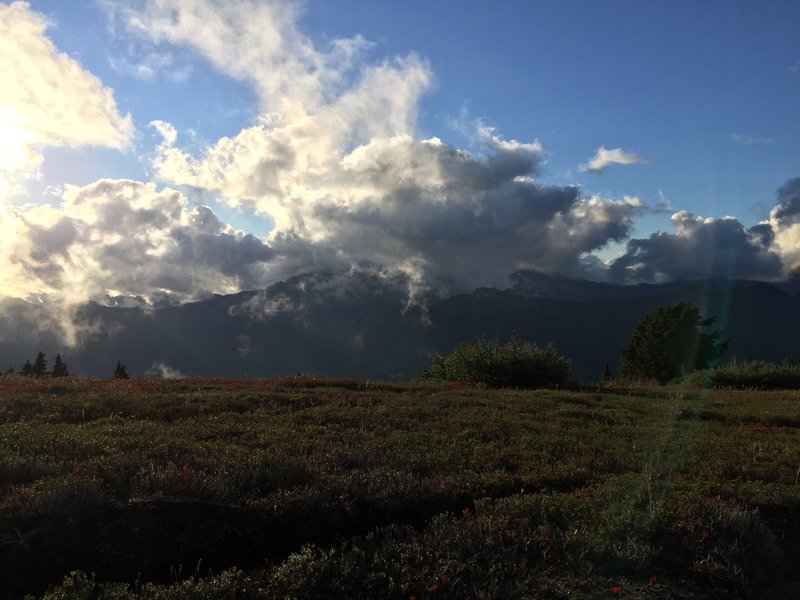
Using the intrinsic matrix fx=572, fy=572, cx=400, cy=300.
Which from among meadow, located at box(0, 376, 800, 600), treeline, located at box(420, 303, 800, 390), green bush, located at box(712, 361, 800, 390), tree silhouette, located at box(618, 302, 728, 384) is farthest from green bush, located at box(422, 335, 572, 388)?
tree silhouette, located at box(618, 302, 728, 384)

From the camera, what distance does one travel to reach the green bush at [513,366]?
1164 inches

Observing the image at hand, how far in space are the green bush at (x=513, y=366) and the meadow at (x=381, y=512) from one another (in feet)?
52.0

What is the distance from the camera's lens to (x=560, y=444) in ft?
41.0

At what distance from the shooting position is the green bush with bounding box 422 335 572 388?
2958 cm

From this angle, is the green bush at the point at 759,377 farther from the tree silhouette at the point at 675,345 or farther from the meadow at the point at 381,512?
the tree silhouette at the point at 675,345

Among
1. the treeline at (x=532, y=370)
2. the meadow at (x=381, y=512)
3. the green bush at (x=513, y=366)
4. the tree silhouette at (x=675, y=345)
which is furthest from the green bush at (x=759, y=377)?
the tree silhouette at (x=675, y=345)

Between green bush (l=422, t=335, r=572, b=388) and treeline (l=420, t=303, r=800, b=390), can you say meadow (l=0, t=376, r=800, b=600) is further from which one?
treeline (l=420, t=303, r=800, b=390)

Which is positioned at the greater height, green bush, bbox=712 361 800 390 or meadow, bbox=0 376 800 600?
green bush, bbox=712 361 800 390

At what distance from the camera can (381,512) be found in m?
7.67

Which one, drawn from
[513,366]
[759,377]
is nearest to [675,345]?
[759,377]

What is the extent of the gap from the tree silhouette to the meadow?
64.8 meters

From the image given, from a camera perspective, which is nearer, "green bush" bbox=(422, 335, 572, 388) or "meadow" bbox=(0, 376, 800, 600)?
"meadow" bbox=(0, 376, 800, 600)

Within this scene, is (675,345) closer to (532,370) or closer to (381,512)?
(532,370)

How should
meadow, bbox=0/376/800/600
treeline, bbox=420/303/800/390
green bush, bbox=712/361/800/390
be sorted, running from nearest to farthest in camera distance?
meadow, bbox=0/376/800/600 → treeline, bbox=420/303/800/390 → green bush, bbox=712/361/800/390
